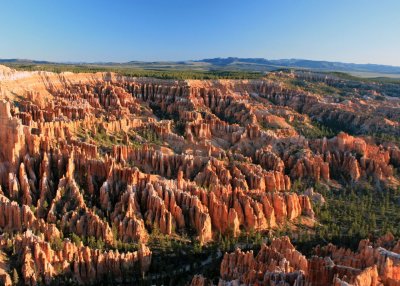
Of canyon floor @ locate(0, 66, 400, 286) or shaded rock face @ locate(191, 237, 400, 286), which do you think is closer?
shaded rock face @ locate(191, 237, 400, 286)

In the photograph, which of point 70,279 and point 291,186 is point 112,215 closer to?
point 70,279

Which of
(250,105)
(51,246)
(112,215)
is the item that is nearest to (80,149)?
(112,215)

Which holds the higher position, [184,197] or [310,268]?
[310,268]

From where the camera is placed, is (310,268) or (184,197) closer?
(310,268)

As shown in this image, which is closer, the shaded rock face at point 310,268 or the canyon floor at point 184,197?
the shaded rock face at point 310,268
